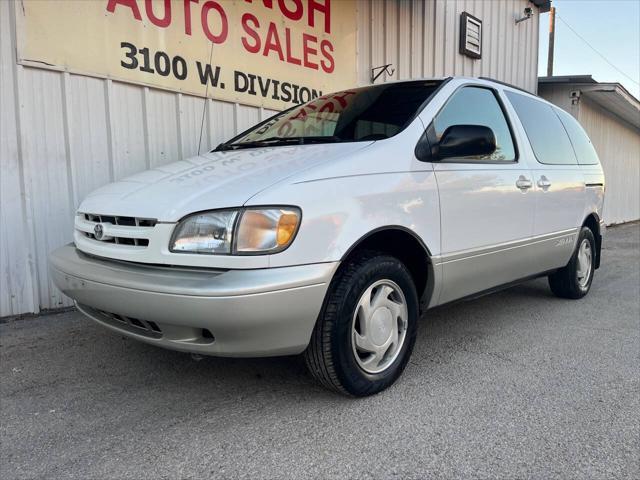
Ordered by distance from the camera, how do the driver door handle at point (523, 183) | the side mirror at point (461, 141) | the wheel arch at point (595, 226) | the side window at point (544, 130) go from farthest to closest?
the wheel arch at point (595, 226), the side window at point (544, 130), the driver door handle at point (523, 183), the side mirror at point (461, 141)

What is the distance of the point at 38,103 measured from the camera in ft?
12.8

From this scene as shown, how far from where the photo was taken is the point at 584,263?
4781 millimetres

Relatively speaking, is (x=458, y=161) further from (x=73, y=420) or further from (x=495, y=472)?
(x=73, y=420)

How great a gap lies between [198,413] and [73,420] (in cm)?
58

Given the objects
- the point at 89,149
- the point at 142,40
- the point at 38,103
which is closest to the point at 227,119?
the point at 142,40

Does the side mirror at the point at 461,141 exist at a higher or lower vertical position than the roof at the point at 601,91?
lower

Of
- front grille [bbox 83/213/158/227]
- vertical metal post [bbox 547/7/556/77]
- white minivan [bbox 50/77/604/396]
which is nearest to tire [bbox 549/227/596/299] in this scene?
white minivan [bbox 50/77/604/396]

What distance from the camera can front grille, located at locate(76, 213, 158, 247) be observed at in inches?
90.4

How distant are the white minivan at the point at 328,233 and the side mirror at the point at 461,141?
0.04 feet

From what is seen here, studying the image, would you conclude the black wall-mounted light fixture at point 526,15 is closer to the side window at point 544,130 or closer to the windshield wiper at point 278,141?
the side window at point 544,130

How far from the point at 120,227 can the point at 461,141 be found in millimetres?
1861

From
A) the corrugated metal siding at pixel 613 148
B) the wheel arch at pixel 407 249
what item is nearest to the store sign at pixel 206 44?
the wheel arch at pixel 407 249

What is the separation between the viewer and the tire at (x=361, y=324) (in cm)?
232

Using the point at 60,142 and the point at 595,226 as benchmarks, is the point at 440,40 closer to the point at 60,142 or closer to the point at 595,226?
the point at 595,226
